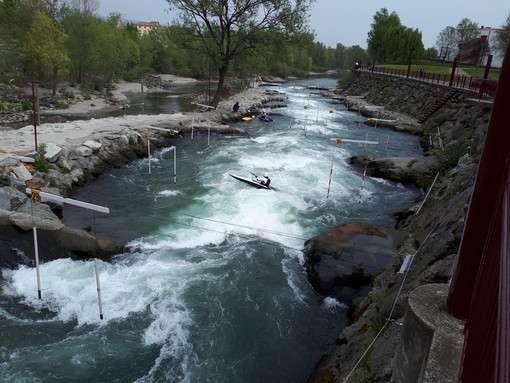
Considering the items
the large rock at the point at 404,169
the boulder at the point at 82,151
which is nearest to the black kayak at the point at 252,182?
the large rock at the point at 404,169

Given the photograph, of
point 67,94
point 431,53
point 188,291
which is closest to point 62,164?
point 188,291

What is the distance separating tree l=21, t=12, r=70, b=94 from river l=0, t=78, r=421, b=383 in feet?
82.4

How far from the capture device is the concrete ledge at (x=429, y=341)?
3.99 metres

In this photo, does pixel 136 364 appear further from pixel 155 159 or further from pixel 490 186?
pixel 155 159

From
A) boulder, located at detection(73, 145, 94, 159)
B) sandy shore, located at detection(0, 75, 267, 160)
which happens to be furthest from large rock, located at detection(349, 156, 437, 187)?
boulder, located at detection(73, 145, 94, 159)

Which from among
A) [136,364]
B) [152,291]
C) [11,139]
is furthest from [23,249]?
[11,139]

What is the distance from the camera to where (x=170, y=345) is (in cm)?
→ 848

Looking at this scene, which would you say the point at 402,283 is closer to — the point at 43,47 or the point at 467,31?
the point at 43,47

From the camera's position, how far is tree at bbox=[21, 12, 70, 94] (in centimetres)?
3697

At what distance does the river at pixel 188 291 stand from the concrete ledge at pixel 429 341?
3665 millimetres

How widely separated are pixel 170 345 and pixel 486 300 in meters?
7.25

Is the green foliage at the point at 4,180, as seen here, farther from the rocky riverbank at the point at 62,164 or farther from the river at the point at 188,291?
the river at the point at 188,291

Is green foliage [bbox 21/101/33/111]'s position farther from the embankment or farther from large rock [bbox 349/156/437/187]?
the embankment

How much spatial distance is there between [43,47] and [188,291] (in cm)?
3653
